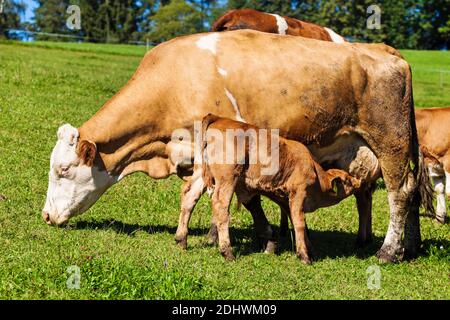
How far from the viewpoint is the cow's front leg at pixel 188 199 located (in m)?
8.89

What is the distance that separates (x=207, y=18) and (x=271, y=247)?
315ft

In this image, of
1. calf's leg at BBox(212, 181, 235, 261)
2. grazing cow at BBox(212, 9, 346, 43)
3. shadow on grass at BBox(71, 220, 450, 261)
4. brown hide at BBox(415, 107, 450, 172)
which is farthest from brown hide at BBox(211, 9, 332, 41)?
calf's leg at BBox(212, 181, 235, 261)

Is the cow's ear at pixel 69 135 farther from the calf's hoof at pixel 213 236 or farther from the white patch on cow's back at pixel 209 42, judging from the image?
the calf's hoof at pixel 213 236

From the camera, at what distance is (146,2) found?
10025cm

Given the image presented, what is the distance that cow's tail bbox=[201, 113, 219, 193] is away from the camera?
27.2 feet

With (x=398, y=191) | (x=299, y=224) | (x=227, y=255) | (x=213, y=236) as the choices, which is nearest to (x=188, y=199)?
(x=213, y=236)

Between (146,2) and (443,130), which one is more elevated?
(146,2)

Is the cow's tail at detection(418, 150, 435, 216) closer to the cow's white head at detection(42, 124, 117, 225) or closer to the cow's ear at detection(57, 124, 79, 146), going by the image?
the cow's white head at detection(42, 124, 117, 225)

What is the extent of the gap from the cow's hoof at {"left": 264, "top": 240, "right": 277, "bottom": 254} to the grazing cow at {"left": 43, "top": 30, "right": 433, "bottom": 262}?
1.04 m

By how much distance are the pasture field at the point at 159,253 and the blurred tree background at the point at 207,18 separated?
46.0 meters

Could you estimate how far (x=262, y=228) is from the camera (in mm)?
9109
